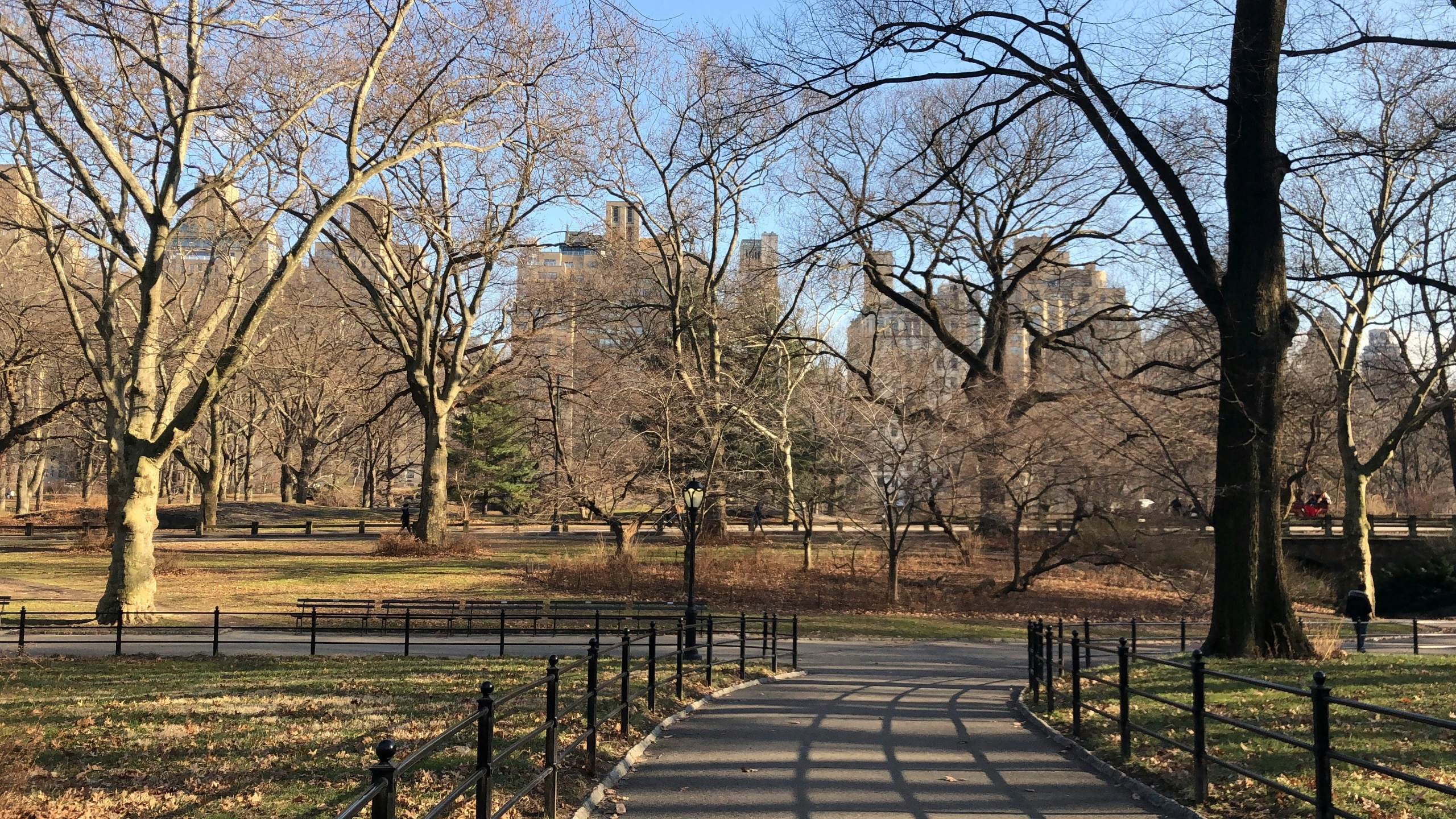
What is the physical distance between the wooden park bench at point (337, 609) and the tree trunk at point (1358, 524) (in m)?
30.6

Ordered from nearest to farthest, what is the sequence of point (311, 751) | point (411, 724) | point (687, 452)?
point (311, 751) < point (411, 724) < point (687, 452)

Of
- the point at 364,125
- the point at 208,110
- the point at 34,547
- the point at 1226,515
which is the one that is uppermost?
the point at 364,125

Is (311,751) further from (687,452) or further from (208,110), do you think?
(687,452)

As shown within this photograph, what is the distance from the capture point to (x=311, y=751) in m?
8.43

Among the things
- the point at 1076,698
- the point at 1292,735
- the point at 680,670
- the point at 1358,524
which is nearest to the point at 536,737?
the point at 680,670

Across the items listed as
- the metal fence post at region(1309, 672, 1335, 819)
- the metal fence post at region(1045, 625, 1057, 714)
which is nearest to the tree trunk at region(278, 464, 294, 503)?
the metal fence post at region(1045, 625, 1057, 714)

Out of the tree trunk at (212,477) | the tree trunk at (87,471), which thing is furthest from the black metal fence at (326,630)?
the tree trunk at (87,471)

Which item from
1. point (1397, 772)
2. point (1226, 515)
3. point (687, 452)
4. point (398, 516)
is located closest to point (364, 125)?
point (687, 452)

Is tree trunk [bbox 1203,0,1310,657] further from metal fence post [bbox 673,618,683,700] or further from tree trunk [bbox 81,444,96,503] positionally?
tree trunk [bbox 81,444,96,503]

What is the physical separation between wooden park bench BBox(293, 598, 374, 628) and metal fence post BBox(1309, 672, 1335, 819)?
18308mm

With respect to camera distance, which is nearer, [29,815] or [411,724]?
[29,815]

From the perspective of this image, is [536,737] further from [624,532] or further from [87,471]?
[87,471]

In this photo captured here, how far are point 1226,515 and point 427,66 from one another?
1805 cm

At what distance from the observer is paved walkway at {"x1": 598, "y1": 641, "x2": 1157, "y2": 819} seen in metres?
7.40
